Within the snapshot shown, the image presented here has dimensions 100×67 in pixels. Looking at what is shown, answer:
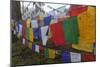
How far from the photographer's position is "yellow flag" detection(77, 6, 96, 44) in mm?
2439

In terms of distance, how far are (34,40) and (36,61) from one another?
0.76 ft

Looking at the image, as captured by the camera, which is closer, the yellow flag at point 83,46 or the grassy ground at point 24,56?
the grassy ground at point 24,56

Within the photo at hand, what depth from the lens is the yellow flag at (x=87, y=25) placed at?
8.00 feet

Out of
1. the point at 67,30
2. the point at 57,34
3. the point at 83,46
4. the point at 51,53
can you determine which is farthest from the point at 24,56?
the point at 83,46

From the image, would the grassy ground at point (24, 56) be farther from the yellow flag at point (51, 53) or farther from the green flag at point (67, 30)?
the green flag at point (67, 30)

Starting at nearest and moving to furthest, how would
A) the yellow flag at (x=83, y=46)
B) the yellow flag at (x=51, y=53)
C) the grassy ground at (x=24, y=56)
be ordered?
the grassy ground at (x=24, y=56)
the yellow flag at (x=51, y=53)
the yellow flag at (x=83, y=46)

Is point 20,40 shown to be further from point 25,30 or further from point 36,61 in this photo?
point 36,61

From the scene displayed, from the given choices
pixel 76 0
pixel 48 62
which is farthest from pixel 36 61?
pixel 76 0

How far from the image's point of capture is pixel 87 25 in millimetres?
2471

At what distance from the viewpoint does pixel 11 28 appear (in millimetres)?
2174

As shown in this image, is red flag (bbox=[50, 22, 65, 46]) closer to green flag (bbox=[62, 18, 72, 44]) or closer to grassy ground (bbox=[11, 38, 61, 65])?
green flag (bbox=[62, 18, 72, 44])

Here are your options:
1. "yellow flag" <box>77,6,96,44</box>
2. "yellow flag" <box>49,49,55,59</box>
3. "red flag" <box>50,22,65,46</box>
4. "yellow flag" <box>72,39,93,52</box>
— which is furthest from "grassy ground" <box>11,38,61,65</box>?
"yellow flag" <box>77,6,96,44</box>

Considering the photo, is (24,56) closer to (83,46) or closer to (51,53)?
(51,53)

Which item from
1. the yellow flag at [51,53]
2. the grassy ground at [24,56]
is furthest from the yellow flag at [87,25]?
the grassy ground at [24,56]
